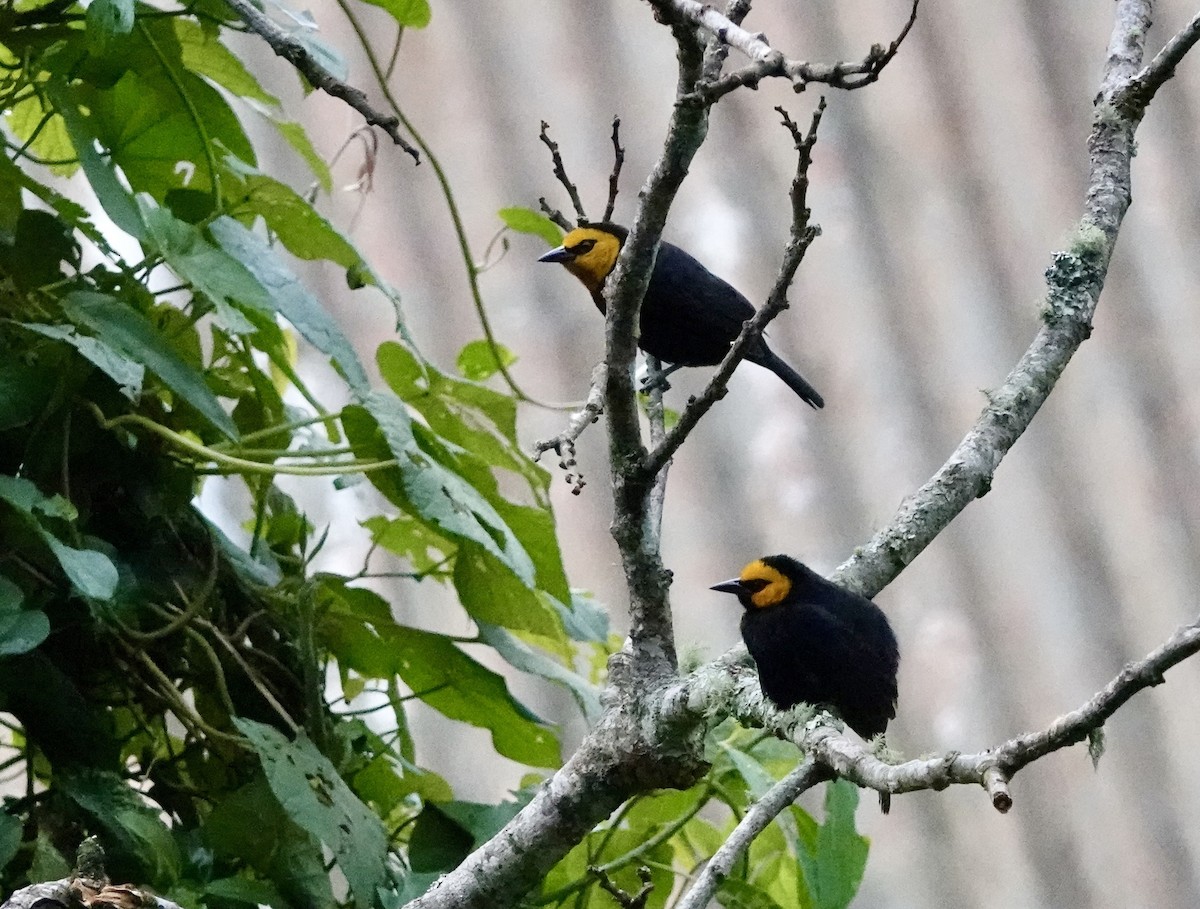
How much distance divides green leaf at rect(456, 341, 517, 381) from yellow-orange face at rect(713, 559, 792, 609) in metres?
0.39

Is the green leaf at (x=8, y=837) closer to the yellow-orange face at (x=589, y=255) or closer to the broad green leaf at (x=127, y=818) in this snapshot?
the broad green leaf at (x=127, y=818)

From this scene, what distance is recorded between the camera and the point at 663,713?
0.98 metres

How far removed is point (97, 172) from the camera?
1185 mm

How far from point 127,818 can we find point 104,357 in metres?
0.37

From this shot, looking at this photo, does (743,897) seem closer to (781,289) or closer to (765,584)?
(765,584)

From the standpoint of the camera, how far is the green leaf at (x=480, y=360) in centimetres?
160

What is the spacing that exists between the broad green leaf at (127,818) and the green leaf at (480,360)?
627mm

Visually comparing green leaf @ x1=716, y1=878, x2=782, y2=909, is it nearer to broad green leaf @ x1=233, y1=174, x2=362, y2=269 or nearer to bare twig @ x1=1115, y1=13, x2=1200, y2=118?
broad green leaf @ x1=233, y1=174, x2=362, y2=269

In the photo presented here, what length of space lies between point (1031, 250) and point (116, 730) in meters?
1.29

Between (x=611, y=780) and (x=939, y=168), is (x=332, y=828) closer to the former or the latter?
(x=611, y=780)

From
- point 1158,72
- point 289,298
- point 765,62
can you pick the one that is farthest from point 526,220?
point 765,62

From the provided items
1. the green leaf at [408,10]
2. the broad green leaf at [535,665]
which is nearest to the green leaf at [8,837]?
the broad green leaf at [535,665]

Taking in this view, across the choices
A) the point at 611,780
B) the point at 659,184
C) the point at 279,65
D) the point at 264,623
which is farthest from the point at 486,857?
the point at 279,65

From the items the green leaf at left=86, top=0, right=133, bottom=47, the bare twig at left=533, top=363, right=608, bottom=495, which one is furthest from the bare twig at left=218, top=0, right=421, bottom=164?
the bare twig at left=533, top=363, right=608, bottom=495
